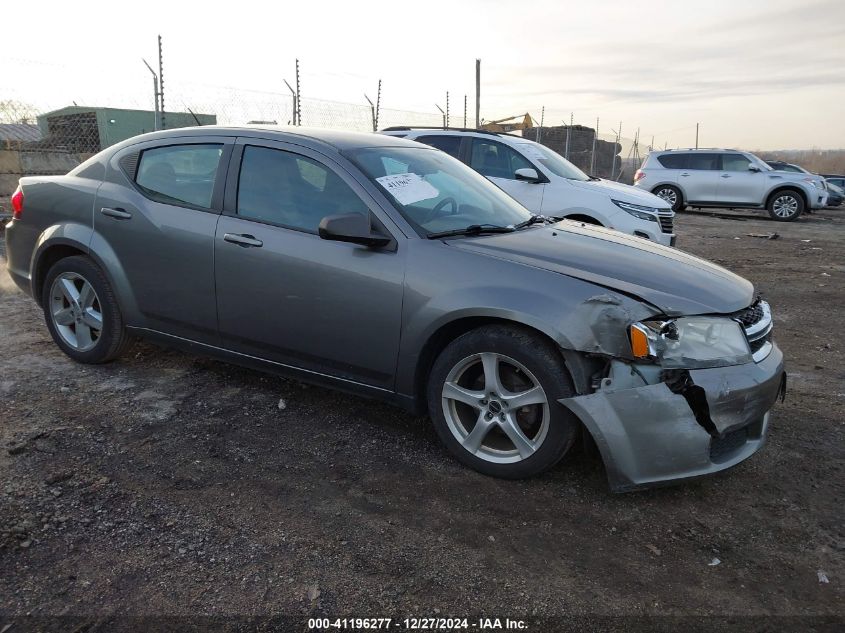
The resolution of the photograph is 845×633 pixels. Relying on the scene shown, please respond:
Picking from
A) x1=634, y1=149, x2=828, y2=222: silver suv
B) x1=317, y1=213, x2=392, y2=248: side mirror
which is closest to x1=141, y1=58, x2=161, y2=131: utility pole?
x1=317, y1=213, x2=392, y2=248: side mirror

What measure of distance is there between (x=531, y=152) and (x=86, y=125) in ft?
32.9

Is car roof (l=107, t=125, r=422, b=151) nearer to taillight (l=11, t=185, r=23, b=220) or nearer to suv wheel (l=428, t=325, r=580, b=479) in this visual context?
taillight (l=11, t=185, r=23, b=220)

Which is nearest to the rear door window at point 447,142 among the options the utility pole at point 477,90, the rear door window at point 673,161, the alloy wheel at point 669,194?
the utility pole at point 477,90

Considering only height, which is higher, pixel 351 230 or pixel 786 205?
pixel 351 230

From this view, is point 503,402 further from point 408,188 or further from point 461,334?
point 408,188

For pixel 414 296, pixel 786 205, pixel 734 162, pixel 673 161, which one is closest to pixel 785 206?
pixel 786 205

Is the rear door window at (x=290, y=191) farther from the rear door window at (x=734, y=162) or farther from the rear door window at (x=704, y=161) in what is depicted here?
the rear door window at (x=734, y=162)

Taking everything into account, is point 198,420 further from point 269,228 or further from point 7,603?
point 7,603

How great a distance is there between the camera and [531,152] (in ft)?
28.5

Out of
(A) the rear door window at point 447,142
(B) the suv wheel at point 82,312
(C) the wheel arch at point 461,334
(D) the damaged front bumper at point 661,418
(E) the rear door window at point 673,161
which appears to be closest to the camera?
(D) the damaged front bumper at point 661,418

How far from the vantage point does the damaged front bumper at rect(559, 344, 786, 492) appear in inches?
111

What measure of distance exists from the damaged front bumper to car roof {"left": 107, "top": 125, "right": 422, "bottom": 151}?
1.96 meters

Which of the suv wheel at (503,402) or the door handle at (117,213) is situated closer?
the suv wheel at (503,402)

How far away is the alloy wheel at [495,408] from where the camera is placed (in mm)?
3107
